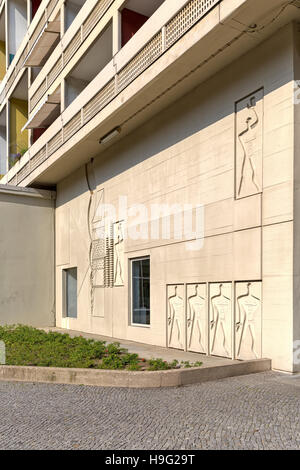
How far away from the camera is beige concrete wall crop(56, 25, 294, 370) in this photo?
27.2 ft

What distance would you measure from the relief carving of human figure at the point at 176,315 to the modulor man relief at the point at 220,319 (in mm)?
1223

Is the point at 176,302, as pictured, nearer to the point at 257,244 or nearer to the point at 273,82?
the point at 257,244

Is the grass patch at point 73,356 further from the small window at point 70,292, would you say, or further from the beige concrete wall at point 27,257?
the beige concrete wall at point 27,257

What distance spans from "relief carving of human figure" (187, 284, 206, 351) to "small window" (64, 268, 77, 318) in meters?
8.80

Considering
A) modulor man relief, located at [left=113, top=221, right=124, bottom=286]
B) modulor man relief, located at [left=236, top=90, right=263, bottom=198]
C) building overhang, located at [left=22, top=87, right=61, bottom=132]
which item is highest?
building overhang, located at [left=22, top=87, right=61, bottom=132]

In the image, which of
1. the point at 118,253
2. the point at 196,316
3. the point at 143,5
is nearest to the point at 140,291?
the point at 118,253

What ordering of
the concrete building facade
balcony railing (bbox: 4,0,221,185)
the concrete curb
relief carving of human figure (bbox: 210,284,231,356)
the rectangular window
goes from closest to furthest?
the concrete curb
the concrete building facade
balcony railing (bbox: 4,0,221,185)
relief carving of human figure (bbox: 210,284,231,356)
the rectangular window

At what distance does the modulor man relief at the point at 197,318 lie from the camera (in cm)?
1033

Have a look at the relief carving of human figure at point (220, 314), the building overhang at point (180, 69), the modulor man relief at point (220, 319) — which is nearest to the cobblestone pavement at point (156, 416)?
the modulor man relief at point (220, 319)

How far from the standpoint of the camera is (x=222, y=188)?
392 inches

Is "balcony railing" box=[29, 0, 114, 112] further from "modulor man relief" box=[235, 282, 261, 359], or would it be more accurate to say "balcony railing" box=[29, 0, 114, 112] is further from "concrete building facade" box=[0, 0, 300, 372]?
"modulor man relief" box=[235, 282, 261, 359]

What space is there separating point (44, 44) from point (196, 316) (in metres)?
14.1

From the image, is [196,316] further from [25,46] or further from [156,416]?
[25,46]

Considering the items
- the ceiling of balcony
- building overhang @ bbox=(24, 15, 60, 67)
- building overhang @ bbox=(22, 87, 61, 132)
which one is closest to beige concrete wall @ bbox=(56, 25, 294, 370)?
the ceiling of balcony
